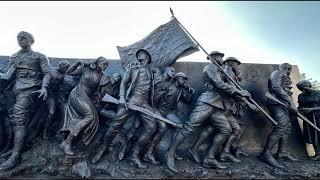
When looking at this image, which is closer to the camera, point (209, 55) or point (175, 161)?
point (175, 161)

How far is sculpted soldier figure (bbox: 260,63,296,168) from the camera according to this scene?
802cm

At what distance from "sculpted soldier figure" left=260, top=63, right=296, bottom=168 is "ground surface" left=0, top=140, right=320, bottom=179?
52 centimetres

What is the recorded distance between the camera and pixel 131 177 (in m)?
6.76

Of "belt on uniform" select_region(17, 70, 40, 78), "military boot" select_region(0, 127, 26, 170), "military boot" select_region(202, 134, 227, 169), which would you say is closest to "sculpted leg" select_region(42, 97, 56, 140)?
"military boot" select_region(0, 127, 26, 170)

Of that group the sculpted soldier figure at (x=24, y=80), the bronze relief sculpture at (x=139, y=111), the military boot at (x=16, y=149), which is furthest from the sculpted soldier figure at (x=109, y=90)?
the military boot at (x=16, y=149)

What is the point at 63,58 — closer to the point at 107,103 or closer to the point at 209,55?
the point at 107,103

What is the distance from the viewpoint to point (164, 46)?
8555mm

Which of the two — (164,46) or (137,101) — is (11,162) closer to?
(137,101)

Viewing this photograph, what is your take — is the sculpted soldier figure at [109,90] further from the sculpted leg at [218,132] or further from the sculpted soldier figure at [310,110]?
the sculpted soldier figure at [310,110]

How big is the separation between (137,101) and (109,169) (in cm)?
155

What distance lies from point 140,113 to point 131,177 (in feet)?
4.58

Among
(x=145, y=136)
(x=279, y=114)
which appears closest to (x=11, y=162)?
(x=145, y=136)

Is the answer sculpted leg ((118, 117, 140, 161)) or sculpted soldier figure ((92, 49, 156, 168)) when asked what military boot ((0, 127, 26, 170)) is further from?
sculpted leg ((118, 117, 140, 161))

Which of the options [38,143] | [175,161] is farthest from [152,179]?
[38,143]
